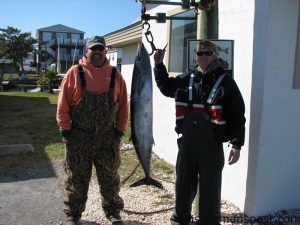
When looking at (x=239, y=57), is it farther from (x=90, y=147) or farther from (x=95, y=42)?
(x=90, y=147)

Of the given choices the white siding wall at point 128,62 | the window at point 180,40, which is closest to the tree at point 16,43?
the white siding wall at point 128,62

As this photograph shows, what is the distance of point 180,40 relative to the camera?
700 centimetres

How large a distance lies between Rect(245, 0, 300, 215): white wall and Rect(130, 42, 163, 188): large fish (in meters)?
1.41

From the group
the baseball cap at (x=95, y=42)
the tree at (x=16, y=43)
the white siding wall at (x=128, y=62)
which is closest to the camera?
the baseball cap at (x=95, y=42)

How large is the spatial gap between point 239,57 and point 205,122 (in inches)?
56.8

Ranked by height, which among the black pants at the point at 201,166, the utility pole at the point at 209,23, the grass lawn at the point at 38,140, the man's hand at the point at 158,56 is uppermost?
the utility pole at the point at 209,23

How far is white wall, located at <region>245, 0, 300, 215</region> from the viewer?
4.46 meters

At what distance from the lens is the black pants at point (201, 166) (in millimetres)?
3754

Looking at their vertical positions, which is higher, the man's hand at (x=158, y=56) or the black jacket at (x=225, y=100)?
the man's hand at (x=158, y=56)

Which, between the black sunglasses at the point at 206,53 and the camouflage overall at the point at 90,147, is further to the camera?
the camouflage overall at the point at 90,147

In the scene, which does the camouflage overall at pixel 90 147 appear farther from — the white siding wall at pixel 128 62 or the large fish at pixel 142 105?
the white siding wall at pixel 128 62

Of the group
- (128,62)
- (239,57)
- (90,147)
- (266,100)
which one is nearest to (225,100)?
(266,100)

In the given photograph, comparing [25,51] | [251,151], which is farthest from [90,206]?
[25,51]

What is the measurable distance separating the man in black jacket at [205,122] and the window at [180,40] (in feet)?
8.73
